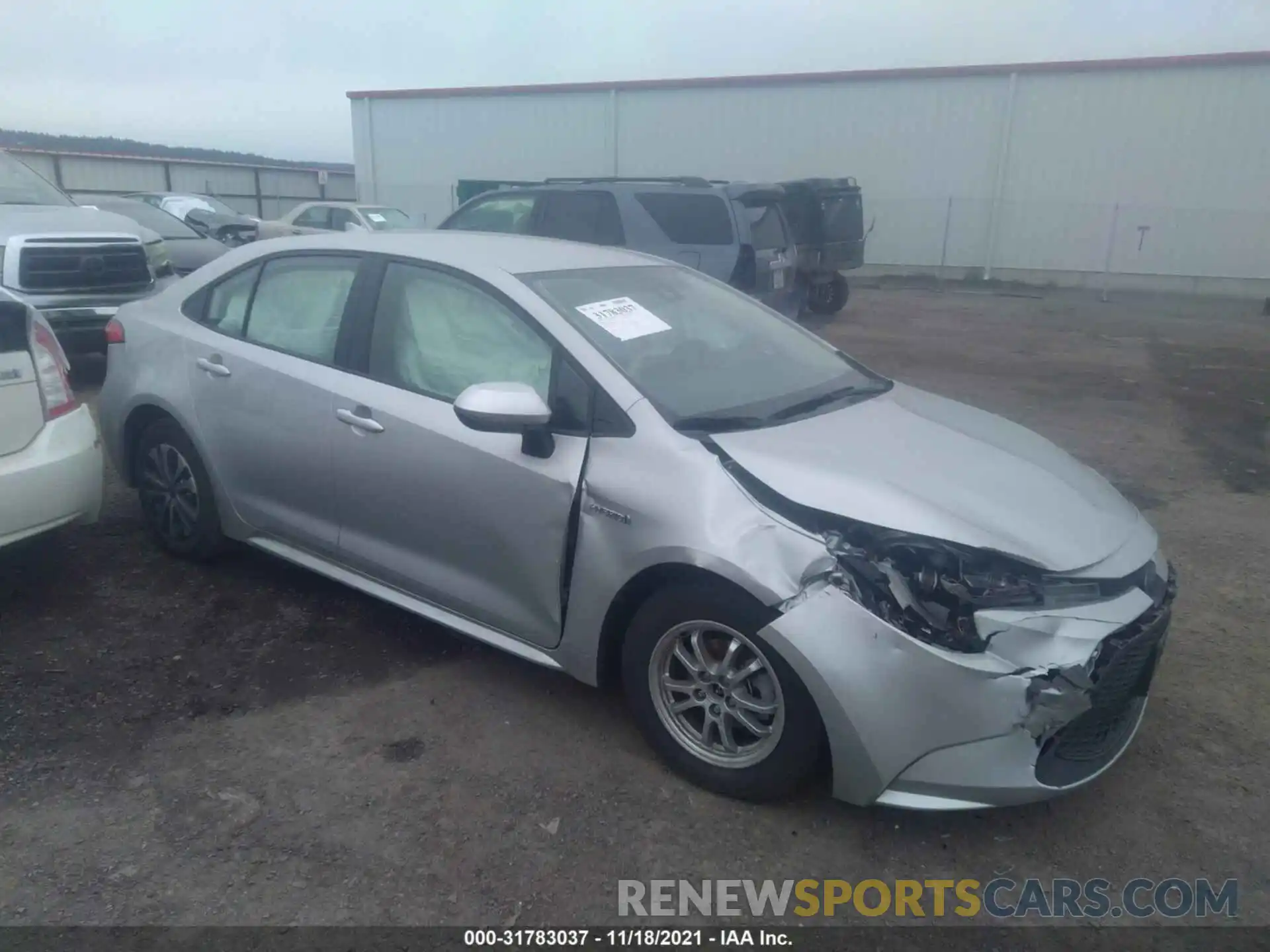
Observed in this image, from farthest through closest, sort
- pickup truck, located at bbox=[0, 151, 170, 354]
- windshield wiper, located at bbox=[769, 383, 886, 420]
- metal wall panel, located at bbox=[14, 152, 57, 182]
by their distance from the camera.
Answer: metal wall panel, located at bbox=[14, 152, 57, 182] < pickup truck, located at bbox=[0, 151, 170, 354] < windshield wiper, located at bbox=[769, 383, 886, 420]

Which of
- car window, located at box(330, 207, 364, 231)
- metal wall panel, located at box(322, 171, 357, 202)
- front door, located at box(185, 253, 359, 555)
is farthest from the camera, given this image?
metal wall panel, located at box(322, 171, 357, 202)

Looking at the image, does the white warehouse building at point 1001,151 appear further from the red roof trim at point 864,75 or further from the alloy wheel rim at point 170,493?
the alloy wheel rim at point 170,493

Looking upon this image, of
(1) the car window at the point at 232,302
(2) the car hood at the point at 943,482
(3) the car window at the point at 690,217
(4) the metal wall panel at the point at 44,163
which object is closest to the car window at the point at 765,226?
(3) the car window at the point at 690,217

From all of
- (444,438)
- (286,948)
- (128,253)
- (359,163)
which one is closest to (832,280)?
(128,253)

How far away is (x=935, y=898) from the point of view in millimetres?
2648

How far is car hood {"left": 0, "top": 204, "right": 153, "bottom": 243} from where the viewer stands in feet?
25.6

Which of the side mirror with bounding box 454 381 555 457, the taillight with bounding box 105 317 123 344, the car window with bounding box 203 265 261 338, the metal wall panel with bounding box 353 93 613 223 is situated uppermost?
the metal wall panel with bounding box 353 93 613 223

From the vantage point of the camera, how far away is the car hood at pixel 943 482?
9.03 ft

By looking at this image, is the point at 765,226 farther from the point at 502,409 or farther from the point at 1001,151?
the point at 1001,151

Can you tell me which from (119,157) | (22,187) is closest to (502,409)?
(22,187)

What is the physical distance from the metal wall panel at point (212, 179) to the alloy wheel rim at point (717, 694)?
2771 cm

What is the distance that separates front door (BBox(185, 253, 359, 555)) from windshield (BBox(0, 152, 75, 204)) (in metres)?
5.68

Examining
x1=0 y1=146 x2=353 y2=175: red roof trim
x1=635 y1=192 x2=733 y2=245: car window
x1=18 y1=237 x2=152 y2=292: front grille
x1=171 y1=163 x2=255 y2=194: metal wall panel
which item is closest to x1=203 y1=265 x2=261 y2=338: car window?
x1=18 y1=237 x2=152 y2=292: front grille

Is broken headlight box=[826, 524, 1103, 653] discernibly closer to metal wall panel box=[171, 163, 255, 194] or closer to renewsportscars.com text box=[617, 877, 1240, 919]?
renewsportscars.com text box=[617, 877, 1240, 919]
